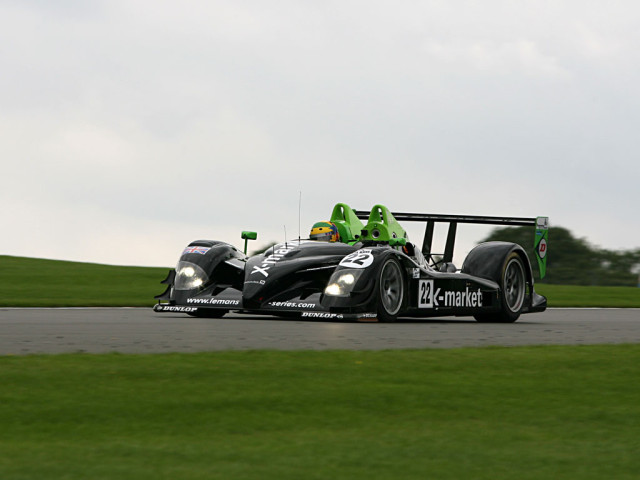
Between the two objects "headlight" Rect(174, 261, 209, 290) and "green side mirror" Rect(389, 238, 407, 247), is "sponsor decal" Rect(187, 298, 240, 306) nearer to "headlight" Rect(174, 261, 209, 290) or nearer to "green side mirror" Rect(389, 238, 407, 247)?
"headlight" Rect(174, 261, 209, 290)

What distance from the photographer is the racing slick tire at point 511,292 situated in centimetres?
1566

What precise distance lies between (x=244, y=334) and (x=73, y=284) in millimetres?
16425

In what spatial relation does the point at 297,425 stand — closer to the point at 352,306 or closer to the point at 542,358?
the point at 542,358

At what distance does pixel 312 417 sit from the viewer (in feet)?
17.8

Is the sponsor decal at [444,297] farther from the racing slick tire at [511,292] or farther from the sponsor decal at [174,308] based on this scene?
the sponsor decal at [174,308]

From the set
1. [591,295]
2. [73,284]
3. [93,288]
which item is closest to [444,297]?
[93,288]

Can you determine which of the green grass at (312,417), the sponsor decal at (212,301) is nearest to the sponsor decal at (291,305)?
the sponsor decal at (212,301)

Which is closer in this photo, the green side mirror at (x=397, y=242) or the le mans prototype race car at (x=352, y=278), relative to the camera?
the le mans prototype race car at (x=352, y=278)

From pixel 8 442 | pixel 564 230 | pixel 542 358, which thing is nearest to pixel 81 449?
pixel 8 442

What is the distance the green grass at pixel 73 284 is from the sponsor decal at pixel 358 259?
656 centimetres

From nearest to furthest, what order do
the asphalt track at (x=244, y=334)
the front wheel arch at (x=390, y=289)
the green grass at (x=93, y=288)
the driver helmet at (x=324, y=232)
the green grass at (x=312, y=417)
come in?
1. the green grass at (x=312, y=417)
2. the asphalt track at (x=244, y=334)
3. the front wheel arch at (x=390, y=289)
4. the driver helmet at (x=324, y=232)
5. the green grass at (x=93, y=288)

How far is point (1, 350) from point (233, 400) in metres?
3.00

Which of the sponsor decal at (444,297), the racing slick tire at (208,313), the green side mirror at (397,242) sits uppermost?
the green side mirror at (397,242)

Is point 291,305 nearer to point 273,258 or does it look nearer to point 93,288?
point 273,258
